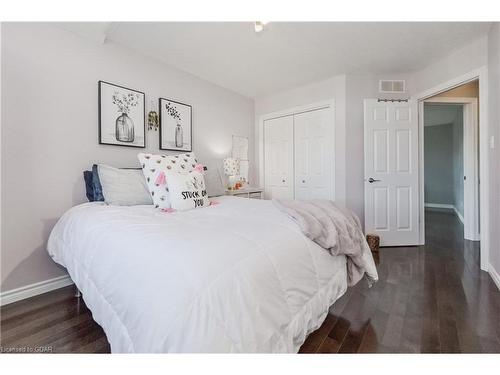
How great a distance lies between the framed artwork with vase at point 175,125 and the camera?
9.30ft

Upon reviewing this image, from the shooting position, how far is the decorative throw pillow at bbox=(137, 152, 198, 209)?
6.02 feet

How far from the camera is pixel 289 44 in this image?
2.48 meters

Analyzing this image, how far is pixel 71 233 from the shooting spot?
5.17 feet

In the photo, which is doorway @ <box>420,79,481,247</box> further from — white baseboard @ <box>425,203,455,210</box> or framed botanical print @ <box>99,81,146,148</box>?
framed botanical print @ <box>99,81,146,148</box>

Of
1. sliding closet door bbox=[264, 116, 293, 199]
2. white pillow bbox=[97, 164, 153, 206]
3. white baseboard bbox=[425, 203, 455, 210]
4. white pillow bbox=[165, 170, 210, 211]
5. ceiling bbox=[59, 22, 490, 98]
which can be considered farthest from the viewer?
white baseboard bbox=[425, 203, 455, 210]

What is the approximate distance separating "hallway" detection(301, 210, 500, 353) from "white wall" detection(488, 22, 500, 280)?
326 millimetres

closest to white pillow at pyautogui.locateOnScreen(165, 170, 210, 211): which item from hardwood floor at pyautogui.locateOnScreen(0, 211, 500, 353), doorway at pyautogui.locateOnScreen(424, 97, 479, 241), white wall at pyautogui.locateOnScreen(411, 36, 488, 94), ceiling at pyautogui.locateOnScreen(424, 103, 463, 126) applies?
hardwood floor at pyautogui.locateOnScreen(0, 211, 500, 353)

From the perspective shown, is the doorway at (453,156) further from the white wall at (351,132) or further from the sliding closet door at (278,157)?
the sliding closet door at (278,157)

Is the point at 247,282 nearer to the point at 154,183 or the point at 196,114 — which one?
the point at 154,183

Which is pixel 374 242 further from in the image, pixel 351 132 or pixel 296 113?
pixel 296 113

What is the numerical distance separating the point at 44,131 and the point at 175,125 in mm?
1299
